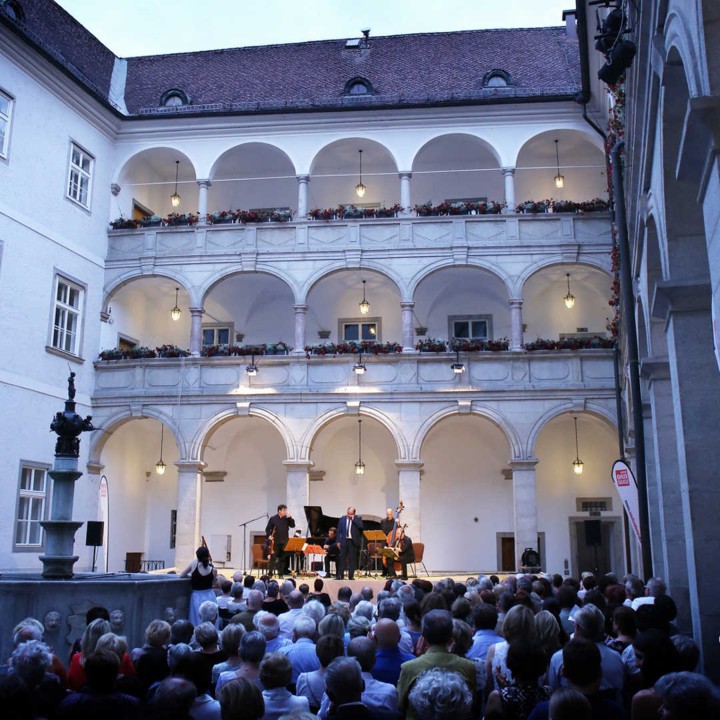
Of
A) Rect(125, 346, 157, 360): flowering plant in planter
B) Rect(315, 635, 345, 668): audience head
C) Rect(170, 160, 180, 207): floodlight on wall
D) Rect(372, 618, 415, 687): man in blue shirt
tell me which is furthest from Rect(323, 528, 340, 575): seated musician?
Rect(315, 635, 345, 668): audience head

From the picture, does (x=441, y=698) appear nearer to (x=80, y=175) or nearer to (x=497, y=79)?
(x=80, y=175)

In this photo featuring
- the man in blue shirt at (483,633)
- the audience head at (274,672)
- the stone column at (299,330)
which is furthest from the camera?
the stone column at (299,330)

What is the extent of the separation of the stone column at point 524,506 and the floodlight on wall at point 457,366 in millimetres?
2608

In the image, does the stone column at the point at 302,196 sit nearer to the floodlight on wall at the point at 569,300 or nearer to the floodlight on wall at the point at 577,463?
the floodlight on wall at the point at 569,300

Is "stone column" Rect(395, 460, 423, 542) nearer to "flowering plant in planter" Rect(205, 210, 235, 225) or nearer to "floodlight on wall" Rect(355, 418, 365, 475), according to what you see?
"floodlight on wall" Rect(355, 418, 365, 475)

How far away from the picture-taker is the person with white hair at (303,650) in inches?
247

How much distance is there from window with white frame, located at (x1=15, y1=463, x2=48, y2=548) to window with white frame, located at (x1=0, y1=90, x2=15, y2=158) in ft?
24.2

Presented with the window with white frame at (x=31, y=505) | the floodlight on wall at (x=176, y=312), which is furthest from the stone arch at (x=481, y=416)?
the window with white frame at (x=31, y=505)

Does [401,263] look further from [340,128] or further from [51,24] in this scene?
[51,24]

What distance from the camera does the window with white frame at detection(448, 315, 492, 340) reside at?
993 inches

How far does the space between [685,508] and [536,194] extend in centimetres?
1916

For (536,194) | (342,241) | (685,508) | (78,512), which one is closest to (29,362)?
(78,512)

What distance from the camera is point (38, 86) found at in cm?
2141

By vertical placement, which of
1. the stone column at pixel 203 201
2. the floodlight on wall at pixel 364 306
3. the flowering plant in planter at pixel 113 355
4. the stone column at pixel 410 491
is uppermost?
the stone column at pixel 203 201
